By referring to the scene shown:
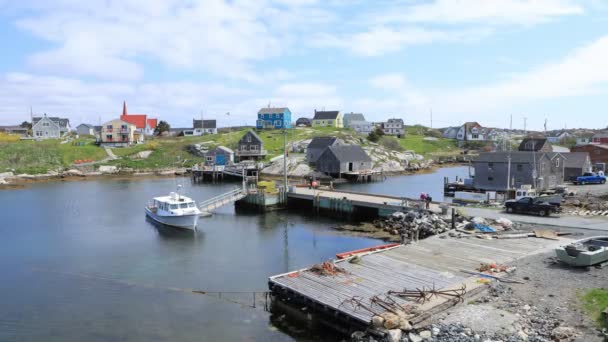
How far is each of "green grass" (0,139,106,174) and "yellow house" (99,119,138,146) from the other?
3.76 metres

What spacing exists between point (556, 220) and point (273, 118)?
111 metres

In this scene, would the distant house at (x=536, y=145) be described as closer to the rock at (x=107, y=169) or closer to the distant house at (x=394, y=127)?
the distant house at (x=394, y=127)

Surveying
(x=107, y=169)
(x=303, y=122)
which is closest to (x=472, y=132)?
(x=303, y=122)

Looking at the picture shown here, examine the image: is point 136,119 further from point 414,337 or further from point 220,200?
point 414,337

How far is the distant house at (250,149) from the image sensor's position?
10156cm

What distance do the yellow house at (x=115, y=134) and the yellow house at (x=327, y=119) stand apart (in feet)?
203

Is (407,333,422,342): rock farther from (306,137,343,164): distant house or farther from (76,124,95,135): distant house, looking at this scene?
(76,124,95,135): distant house

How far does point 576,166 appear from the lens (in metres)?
65.9

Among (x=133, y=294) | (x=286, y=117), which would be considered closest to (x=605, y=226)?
(x=133, y=294)

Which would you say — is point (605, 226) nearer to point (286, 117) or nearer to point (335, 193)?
point (335, 193)

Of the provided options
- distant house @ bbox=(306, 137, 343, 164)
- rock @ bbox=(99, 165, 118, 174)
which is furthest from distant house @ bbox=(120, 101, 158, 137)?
distant house @ bbox=(306, 137, 343, 164)

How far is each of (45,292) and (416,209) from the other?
2727cm

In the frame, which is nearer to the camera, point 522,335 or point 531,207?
point 522,335

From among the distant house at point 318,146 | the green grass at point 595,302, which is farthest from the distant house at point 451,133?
the green grass at point 595,302
